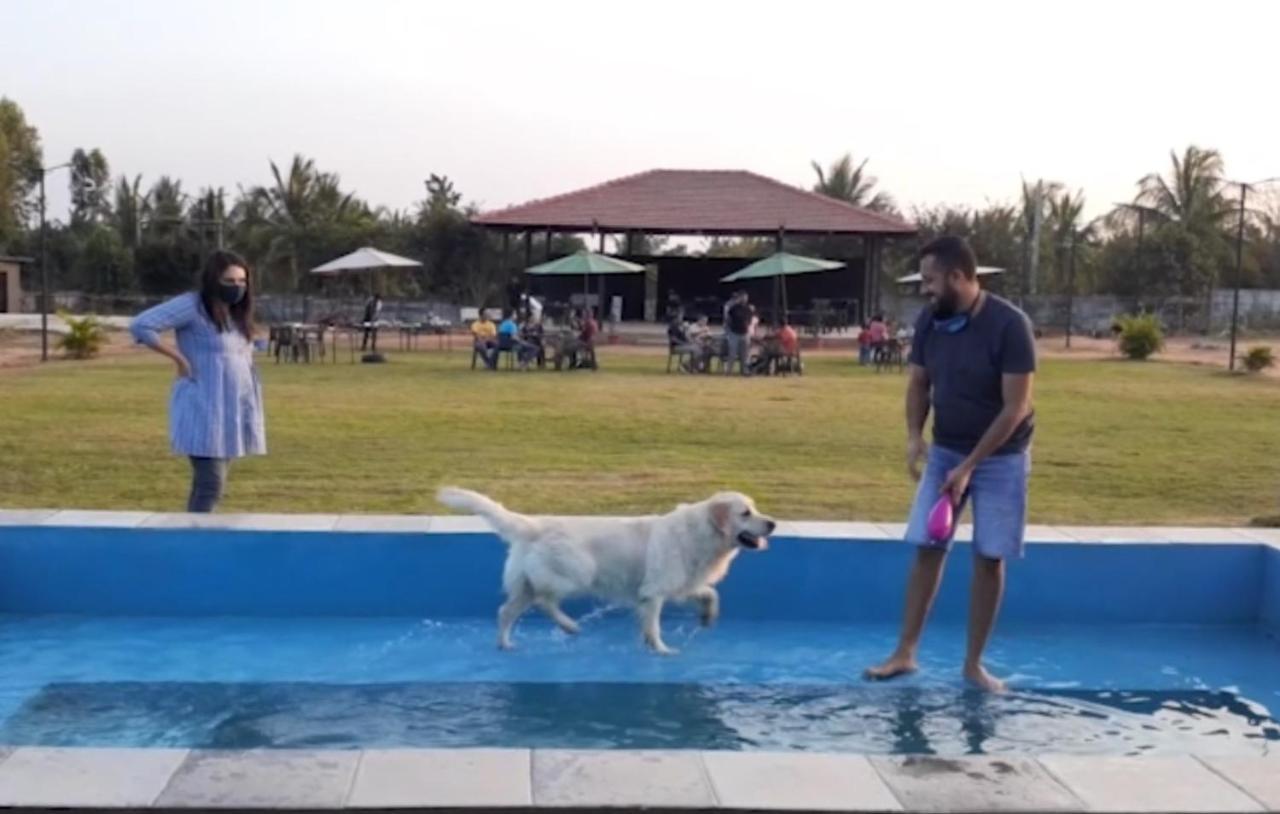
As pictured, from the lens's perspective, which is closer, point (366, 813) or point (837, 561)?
point (366, 813)

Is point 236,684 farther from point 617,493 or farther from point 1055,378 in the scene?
point 1055,378

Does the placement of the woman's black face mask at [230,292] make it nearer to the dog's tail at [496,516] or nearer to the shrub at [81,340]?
the dog's tail at [496,516]

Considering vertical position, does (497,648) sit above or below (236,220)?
below

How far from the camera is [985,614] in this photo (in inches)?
222

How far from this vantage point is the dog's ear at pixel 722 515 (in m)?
5.86

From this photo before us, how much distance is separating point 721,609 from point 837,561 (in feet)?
2.07

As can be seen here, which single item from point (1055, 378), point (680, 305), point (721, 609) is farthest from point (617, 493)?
point (680, 305)

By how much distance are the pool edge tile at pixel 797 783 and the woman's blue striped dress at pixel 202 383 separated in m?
4.19

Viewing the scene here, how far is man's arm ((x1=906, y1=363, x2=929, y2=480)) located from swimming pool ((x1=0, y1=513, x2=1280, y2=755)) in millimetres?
957

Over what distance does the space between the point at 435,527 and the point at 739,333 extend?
16.7 meters

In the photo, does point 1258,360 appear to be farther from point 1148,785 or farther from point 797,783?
point 797,783

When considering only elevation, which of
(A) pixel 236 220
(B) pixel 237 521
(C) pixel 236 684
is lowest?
(C) pixel 236 684

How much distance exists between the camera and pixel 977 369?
5.34 meters

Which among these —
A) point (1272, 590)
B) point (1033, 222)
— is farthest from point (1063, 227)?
point (1272, 590)
